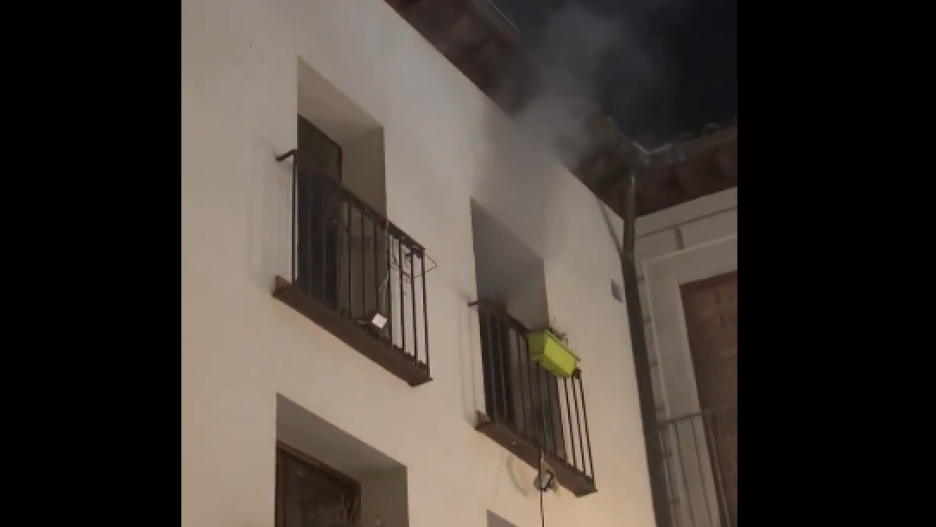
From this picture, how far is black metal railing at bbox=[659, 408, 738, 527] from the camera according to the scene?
6589mm

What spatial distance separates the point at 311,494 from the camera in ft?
14.8

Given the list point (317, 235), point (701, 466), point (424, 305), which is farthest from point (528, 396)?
point (317, 235)

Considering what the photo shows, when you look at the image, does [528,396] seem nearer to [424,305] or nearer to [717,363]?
[424,305]

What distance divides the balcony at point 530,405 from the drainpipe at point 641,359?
67 cm

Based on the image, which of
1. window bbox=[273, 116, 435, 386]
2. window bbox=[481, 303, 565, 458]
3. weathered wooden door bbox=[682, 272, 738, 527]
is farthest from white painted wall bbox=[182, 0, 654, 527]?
weathered wooden door bbox=[682, 272, 738, 527]

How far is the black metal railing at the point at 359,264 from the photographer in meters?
4.63

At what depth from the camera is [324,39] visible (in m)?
5.15

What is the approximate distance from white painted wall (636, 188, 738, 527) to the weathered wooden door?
5 centimetres
